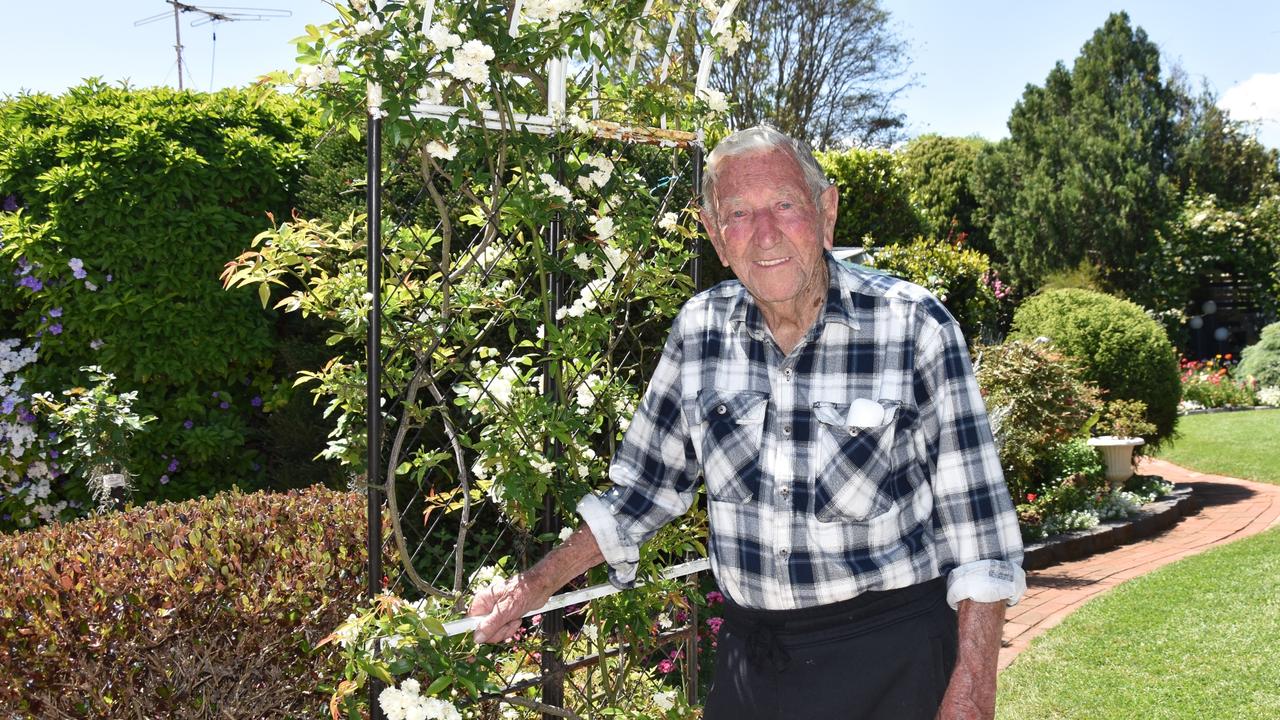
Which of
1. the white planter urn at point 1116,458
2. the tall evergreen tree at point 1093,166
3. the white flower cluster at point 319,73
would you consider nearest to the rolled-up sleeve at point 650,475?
the white flower cluster at point 319,73

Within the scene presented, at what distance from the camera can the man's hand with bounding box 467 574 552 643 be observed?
6.48ft

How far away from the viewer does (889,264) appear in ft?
25.7

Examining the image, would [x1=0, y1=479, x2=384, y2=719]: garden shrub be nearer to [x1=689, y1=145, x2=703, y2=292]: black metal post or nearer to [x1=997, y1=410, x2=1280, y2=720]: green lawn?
[x1=689, y1=145, x2=703, y2=292]: black metal post

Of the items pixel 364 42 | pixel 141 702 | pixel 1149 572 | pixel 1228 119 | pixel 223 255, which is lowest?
pixel 1149 572

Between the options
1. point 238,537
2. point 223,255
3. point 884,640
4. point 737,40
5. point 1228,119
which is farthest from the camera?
point 1228,119

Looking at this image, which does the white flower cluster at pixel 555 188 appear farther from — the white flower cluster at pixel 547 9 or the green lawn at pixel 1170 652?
the green lawn at pixel 1170 652

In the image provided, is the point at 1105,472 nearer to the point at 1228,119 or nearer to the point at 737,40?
the point at 737,40

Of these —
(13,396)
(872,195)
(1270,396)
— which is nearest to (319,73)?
(13,396)

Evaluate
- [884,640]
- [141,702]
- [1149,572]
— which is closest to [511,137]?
[884,640]

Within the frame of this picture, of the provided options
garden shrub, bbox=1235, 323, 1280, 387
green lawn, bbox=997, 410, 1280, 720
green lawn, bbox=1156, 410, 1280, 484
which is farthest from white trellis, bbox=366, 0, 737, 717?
garden shrub, bbox=1235, 323, 1280, 387

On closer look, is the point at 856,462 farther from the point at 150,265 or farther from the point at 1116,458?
the point at 1116,458

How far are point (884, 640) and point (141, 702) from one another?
1.82 metres

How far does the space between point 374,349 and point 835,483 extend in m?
0.96

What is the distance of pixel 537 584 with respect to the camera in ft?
6.46
